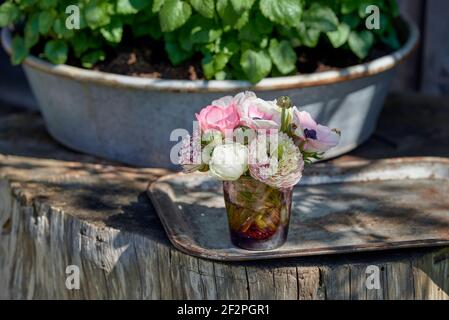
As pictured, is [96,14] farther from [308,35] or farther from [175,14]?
[308,35]

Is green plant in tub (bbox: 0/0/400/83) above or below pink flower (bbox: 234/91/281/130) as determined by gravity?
below

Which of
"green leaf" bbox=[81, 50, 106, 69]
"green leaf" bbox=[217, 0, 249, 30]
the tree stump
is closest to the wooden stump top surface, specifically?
the tree stump

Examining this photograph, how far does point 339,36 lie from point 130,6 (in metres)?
0.67

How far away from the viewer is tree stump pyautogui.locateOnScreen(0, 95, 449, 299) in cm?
262

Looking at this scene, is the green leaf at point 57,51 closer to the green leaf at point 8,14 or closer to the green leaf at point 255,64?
the green leaf at point 8,14

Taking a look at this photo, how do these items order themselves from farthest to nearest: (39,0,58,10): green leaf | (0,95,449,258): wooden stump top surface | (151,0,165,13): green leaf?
(39,0,58,10): green leaf, (151,0,165,13): green leaf, (0,95,449,258): wooden stump top surface

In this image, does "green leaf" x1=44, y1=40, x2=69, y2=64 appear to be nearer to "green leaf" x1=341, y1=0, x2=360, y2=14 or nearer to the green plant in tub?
the green plant in tub

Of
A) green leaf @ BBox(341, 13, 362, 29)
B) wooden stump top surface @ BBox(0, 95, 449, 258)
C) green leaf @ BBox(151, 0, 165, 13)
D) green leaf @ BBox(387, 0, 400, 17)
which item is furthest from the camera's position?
green leaf @ BBox(387, 0, 400, 17)

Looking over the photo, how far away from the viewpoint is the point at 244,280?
8.64ft

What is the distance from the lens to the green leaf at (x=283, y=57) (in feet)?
10.2

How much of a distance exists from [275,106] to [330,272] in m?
0.46

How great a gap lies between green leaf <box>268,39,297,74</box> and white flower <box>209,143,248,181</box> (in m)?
0.74
